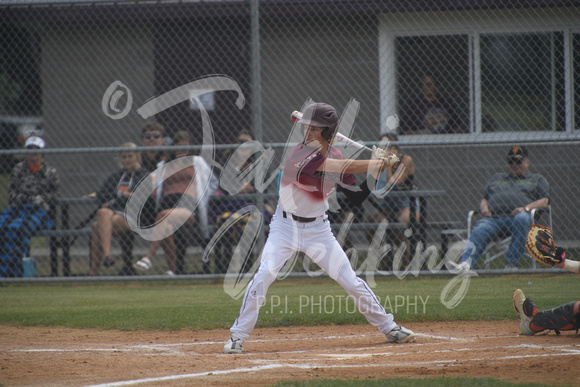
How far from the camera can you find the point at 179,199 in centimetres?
787

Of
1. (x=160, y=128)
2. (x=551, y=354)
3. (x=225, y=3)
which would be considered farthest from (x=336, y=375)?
(x=225, y=3)

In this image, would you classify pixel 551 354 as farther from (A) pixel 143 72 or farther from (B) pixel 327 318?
(A) pixel 143 72

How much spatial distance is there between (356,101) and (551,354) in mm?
5980

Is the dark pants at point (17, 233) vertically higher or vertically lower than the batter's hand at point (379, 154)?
lower

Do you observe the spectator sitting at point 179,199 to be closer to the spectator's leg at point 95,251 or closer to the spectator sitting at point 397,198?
the spectator's leg at point 95,251

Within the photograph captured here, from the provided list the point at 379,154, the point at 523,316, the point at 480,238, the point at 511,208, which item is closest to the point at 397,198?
the point at 480,238

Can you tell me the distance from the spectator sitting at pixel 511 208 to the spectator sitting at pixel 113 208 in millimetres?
3957

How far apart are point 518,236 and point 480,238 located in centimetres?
40

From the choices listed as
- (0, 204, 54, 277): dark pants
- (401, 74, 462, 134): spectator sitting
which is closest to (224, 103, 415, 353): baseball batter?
(0, 204, 54, 277): dark pants

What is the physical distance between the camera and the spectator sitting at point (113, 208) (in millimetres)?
7922

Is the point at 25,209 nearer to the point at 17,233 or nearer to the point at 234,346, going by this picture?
the point at 17,233

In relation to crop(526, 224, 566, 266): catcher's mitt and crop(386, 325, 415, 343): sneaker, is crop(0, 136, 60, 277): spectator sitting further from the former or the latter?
crop(526, 224, 566, 266): catcher's mitt

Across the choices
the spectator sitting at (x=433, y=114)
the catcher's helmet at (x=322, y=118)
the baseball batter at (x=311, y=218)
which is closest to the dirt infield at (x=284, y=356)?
the baseball batter at (x=311, y=218)

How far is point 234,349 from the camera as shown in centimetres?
469
